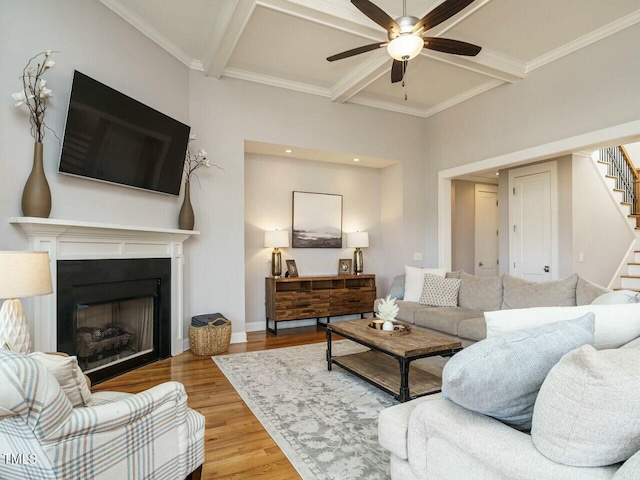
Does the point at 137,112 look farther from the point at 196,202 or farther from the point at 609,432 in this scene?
the point at 609,432

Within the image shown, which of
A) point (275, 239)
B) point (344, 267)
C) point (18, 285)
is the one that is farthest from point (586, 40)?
point (18, 285)

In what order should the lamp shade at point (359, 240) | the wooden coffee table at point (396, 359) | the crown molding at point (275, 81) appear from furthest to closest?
the lamp shade at point (359, 240) → the crown molding at point (275, 81) → the wooden coffee table at point (396, 359)

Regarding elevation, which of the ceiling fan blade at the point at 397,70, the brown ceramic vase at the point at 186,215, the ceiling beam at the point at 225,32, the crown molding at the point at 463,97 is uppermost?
the crown molding at the point at 463,97

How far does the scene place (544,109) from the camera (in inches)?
169

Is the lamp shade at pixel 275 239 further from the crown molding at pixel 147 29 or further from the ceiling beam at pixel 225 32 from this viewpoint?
the crown molding at pixel 147 29

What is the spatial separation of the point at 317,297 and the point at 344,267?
2.66 feet

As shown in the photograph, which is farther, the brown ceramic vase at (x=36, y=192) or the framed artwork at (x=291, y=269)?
the framed artwork at (x=291, y=269)

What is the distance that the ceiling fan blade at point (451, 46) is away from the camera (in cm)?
293

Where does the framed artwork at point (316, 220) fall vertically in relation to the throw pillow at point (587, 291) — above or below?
above

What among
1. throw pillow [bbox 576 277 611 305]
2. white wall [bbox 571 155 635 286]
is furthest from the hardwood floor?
white wall [bbox 571 155 635 286]

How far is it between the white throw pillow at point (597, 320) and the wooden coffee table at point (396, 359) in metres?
1.21

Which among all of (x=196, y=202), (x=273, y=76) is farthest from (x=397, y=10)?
(x=196, y=202)

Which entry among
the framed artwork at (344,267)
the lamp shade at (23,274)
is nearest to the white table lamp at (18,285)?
the lamp shade at (23,274)

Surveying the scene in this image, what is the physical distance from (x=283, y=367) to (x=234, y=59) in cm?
346
